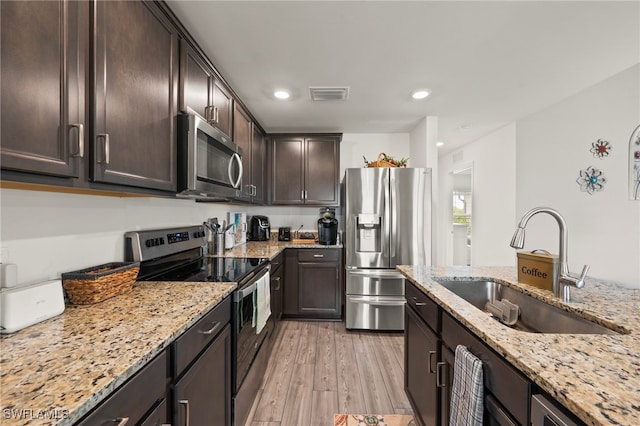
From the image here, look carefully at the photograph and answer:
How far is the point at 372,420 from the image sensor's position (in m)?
1.65

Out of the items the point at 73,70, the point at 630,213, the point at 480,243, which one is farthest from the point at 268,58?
the point at 480,243

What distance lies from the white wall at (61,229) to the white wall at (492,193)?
392cm

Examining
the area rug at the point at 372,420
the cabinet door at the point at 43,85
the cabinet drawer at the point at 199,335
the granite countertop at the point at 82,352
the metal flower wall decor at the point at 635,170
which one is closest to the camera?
the granite countertop at the point at 82,352

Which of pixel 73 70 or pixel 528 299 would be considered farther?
pixel 528 299

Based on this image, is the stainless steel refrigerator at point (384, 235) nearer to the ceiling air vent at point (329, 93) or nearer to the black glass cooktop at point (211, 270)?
the ceiling air vent at point (329, 93)

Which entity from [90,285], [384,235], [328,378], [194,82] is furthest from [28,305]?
[384,235]

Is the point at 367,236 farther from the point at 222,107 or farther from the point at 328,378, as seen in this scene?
the point at 222,107

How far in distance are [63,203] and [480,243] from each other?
4.50m

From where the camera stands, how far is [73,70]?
2.73ft

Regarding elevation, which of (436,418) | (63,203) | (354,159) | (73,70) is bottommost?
(436,418)

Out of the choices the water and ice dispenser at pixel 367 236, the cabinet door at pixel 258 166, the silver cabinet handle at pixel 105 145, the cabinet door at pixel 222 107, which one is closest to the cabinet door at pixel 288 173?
the cabinet door at pixel 258 166

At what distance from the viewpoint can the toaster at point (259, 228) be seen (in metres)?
3.50

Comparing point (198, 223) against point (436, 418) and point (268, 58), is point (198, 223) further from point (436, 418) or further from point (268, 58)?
point (436, 418)

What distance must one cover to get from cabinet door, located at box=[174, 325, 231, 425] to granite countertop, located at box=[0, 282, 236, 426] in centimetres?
22
